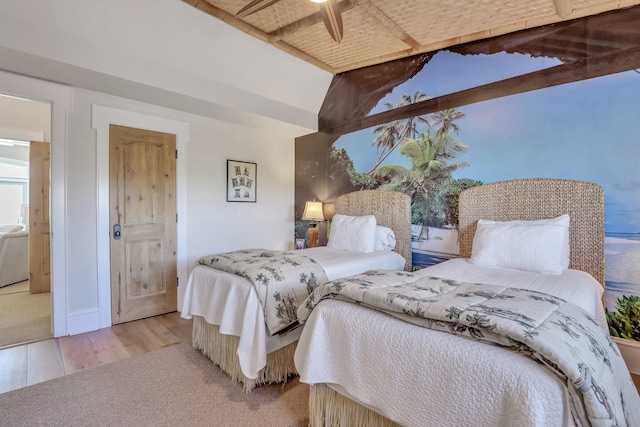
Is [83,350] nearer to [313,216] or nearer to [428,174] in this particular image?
[313,216]

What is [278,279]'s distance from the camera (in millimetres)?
2014

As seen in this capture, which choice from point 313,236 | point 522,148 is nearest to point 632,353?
point 522,148

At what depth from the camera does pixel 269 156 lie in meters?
4.36

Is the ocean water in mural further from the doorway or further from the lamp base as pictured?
the doorway

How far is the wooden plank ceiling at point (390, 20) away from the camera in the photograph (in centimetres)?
226

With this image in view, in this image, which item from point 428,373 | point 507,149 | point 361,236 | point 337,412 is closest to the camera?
point 428,373

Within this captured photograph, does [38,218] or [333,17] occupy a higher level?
[333,17]

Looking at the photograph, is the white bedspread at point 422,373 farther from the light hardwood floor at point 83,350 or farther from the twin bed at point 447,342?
the light hardwood floor at point 83,350

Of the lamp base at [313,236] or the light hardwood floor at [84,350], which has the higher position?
the lamp base at [313,236]

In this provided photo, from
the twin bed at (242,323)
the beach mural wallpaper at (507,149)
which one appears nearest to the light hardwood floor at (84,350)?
the twin bed at (242,323)

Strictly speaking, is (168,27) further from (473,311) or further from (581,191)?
(581,191)

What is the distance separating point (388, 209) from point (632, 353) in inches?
85.9

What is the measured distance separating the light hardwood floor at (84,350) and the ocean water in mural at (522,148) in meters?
1.23

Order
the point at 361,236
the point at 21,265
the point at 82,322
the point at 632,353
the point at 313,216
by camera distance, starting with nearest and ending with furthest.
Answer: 1. the point at 632,353
2. the point at 82,322
3. the point at 361,236
4. the point at 313,216
5. the point at 21,265
